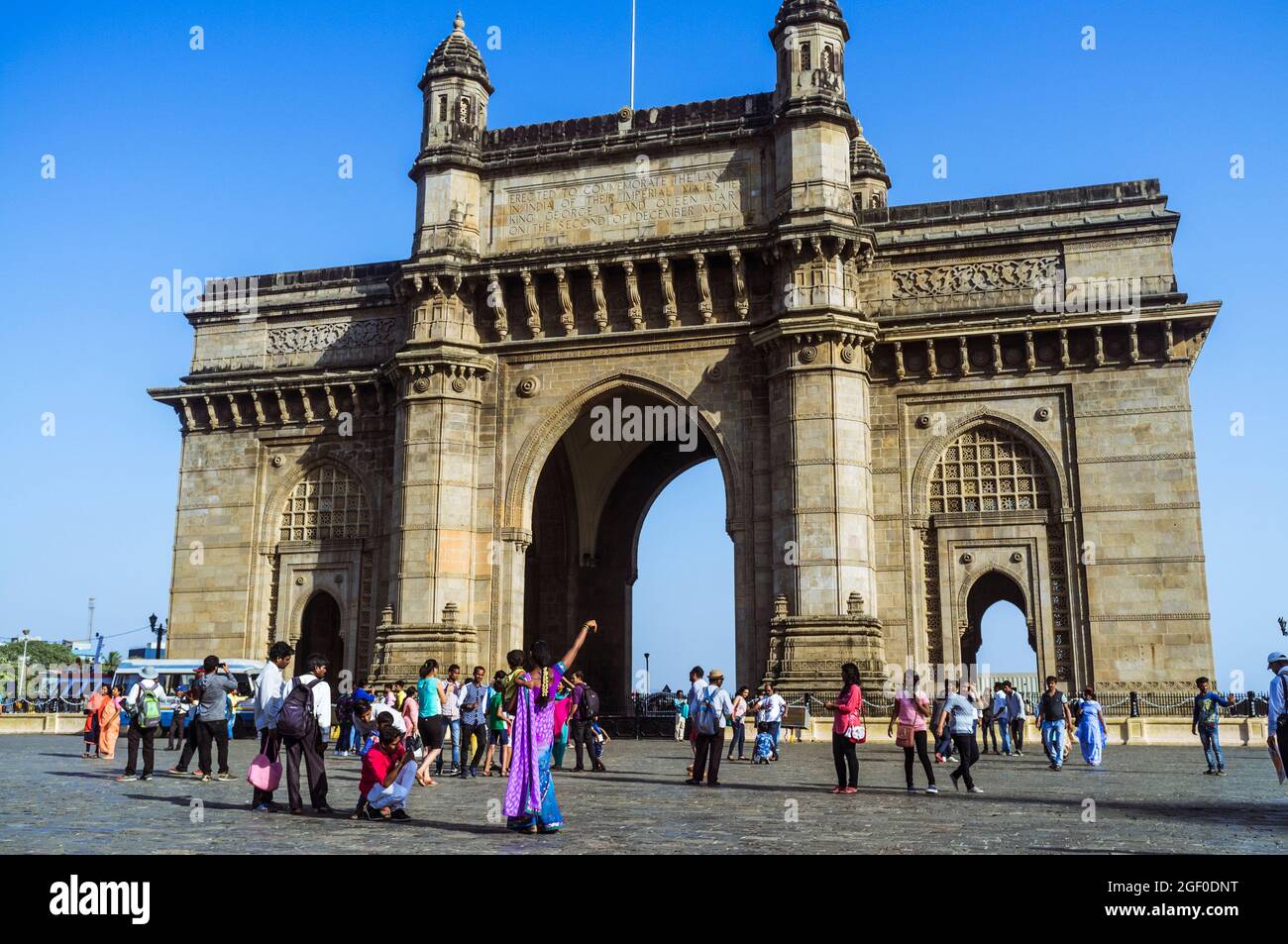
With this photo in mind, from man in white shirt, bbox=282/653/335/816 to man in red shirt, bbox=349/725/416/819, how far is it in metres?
0.59

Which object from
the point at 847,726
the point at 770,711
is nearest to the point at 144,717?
the point at 847,726

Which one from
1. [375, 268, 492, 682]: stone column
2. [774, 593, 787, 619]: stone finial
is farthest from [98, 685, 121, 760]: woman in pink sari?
[774, 593, 787, 619]: stone finial

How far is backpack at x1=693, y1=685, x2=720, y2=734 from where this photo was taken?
52.6 ft

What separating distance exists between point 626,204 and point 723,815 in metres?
20.7

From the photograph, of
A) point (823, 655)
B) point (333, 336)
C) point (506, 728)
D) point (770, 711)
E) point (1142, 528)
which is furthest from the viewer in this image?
point (333, 336)

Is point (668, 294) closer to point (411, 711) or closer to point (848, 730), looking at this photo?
point (411, 711)

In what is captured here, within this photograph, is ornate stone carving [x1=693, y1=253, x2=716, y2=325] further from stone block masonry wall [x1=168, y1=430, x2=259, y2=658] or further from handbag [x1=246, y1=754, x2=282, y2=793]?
handbag [x1=246, y1=754, x2=282, y2=793]

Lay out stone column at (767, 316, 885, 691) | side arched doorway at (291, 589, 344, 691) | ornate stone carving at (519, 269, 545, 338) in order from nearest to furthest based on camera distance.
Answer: stone column at (767, 316, 885, 691), ornate stone carving at (519, 269, 545, 338), side arched doorway at (291, 589, 344, 691)

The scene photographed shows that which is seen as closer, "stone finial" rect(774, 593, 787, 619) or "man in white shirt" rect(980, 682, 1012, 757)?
"man in white shirt" rect(980, 682, 1012, 757)

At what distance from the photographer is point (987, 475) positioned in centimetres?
2809

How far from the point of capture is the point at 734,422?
28.2 meters

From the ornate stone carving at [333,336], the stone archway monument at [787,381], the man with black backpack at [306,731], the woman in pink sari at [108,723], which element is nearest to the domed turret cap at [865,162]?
the stone archway monument at [787,381]

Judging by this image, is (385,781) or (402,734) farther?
(402,734)
